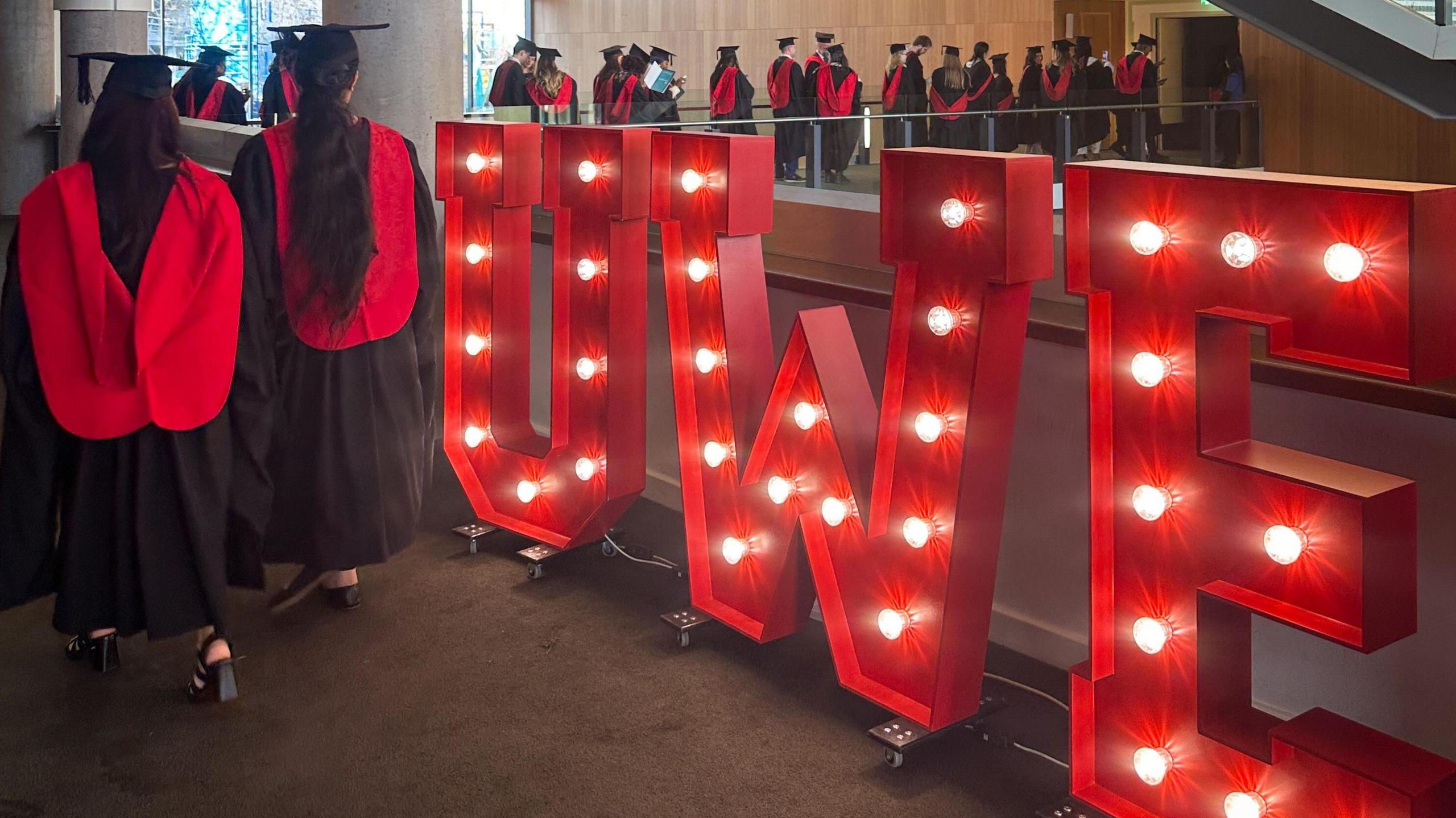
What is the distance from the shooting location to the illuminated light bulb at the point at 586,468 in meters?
3.95

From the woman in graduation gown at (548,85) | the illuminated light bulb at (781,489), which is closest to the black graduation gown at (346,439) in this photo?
the illuminated light bulb at (781,489)

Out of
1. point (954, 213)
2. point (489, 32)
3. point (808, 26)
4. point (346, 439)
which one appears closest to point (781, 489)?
point (954, 213)

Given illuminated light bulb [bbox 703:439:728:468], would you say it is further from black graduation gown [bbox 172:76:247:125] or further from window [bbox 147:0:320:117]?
window [bbox 147:0:320:117]

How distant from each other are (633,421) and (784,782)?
4.70 feet

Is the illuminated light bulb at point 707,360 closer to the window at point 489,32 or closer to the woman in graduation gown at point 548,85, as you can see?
the woman in graduation gown at point 548,85

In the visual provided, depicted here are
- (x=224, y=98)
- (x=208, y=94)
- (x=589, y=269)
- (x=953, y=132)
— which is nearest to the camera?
(x=589, y=269)

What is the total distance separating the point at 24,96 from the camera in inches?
575

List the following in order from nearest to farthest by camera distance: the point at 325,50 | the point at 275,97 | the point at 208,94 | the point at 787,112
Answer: the point at 325,50 < the point at 787,112 < the point at 275,97 < the point at 208,94

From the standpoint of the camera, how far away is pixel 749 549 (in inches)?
133

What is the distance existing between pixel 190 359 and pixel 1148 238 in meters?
2.10

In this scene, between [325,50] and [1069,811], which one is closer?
[1069,811]

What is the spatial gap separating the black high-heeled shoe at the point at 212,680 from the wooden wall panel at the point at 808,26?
18.3 m

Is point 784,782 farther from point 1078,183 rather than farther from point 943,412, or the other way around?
point 1078,183

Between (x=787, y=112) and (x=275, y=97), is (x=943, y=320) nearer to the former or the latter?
(x=787, y=112)
